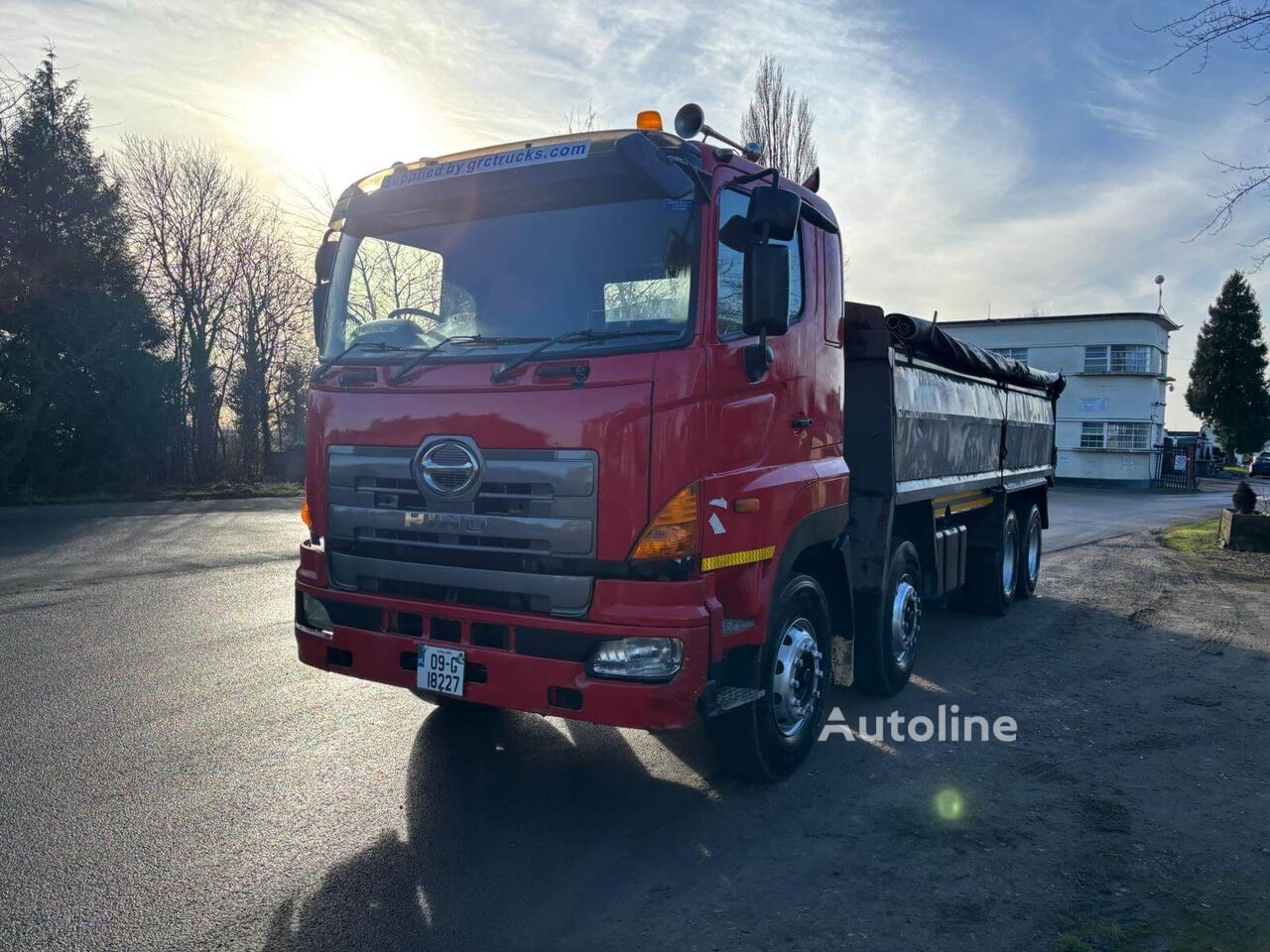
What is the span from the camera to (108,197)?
21219 mm

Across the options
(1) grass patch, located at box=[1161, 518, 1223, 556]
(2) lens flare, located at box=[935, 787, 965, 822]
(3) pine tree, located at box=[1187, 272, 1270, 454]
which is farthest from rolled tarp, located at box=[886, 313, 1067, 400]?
(3) pine tree, located at box=[1187, 272, 1270, 454]

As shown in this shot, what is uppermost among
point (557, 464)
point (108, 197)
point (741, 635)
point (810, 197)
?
point (108, 197)

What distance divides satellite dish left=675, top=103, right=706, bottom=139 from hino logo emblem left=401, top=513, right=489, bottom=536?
2022mm

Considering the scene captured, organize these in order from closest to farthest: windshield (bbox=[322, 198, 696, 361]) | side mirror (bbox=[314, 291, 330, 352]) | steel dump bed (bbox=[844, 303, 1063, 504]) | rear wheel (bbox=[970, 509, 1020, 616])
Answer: windshield (bbox=[322, 198, 696, 361]) < side mirror (bbox=[314, 291, 330, 352]) < steel dump bed (bbox=[844, 303, 1063, 504]) < rear wheel (bbox=[970, 509, 1020, 616])

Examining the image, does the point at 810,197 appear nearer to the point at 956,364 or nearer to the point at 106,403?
the point at 956,364

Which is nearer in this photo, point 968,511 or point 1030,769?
point 1030,769

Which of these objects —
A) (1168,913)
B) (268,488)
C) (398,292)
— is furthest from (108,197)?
(1168,913)

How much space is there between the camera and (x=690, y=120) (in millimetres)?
4309

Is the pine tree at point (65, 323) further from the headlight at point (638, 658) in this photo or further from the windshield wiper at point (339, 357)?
the headlight at point (638, 658)

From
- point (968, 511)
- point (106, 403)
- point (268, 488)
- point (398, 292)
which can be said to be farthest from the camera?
point (268, 488)

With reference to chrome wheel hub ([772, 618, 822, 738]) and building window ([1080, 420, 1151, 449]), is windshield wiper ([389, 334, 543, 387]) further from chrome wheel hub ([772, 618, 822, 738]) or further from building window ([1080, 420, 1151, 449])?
building window ([1080, 420, 1151, 449])

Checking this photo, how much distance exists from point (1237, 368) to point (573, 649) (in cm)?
7218

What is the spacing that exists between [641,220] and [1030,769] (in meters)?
3.59

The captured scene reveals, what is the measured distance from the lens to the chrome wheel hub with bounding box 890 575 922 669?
6246mm
